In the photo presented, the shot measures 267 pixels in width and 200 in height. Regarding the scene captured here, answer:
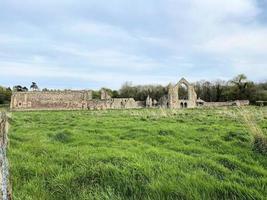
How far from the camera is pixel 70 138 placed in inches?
444

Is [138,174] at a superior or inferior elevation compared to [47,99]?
inferior

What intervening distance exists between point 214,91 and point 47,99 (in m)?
45.5

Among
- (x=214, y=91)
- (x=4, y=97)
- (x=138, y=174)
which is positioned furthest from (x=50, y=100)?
(x=138, y=174)

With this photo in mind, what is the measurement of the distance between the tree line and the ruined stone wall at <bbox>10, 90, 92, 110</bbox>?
847 cm

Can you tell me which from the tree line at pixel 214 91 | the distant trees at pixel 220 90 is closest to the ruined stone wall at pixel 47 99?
the tree line at pixel 214 91

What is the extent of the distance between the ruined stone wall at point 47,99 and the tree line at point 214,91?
8473 mm

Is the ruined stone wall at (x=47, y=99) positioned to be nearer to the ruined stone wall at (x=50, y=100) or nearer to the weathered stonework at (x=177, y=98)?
the ruined stone wall at (x=50, y=100)

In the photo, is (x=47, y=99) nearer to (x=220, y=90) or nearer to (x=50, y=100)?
(x=50, y=100)

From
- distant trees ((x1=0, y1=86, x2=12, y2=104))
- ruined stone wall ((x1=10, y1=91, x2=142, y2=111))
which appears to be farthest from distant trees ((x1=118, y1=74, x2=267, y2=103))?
distant trees ((x1=0, y1=86, x2=12, y2=104))

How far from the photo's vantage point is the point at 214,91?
90375mm

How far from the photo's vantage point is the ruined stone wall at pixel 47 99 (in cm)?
7769

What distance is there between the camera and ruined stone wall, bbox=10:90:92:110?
77.7 meters

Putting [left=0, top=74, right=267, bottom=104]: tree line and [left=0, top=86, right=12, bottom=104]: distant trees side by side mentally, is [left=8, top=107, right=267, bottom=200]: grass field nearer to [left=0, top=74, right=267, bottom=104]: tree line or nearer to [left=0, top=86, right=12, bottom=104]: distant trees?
[left=0, top=74, right=267, bottom=104]: tree line

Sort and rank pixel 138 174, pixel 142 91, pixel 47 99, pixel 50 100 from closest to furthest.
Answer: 1. pixel 138 174
2. pixel 50 100
3. pixel 47 99
4. pixel 142 91
